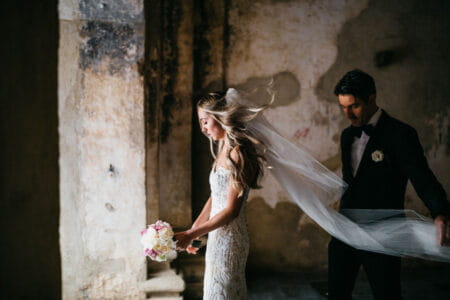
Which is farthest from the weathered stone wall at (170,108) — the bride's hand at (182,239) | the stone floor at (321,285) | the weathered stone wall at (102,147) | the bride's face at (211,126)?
the bride's hand at (182,239)

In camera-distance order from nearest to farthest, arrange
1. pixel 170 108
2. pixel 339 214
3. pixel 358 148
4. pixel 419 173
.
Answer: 1. pixel 419 173
2. pixel 339 214
3. pixel 358 148
4. pixel 170 108

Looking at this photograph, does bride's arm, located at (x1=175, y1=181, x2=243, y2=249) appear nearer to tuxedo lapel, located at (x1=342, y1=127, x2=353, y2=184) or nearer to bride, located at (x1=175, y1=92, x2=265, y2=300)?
bride, located at (x1=175, y1=92, x2=265, y2=300)

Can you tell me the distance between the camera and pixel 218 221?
6.92 feet

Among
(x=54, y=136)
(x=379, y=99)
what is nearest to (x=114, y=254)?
(x=54, y=136)

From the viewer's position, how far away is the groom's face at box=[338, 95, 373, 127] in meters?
2.29

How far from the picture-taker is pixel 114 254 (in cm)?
295

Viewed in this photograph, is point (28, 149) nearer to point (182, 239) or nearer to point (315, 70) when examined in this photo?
point (182, 239)

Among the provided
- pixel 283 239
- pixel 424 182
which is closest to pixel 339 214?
pixel 424 182

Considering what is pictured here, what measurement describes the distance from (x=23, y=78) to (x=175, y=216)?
3081 mm

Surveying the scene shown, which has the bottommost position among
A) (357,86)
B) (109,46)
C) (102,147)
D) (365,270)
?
(365,270)

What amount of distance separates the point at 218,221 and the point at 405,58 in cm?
335

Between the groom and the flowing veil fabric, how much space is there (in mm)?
71

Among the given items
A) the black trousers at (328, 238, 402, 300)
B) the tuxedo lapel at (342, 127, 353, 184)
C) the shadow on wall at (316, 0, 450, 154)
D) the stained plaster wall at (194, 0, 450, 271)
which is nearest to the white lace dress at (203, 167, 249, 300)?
the black trousers at (328, 238, 402, 300)

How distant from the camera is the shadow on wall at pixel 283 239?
412cm
